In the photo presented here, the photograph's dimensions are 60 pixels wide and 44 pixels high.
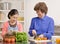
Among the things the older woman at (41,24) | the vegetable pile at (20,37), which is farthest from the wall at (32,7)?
the vegetable pile at (20,37)

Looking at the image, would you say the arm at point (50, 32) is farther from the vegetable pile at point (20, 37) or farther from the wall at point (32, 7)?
the wall at point (32, 7)

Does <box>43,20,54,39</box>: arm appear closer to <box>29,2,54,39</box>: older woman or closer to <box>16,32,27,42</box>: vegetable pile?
<box>29,2,54,39</box>: older woman

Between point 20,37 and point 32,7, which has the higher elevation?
point 32,7

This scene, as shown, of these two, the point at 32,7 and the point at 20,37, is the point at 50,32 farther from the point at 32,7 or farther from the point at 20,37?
the point at 32,7

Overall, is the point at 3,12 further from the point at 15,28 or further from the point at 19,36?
the point at 19,36

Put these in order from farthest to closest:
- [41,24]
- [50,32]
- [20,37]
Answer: [41,24] → [50,32] → [20,37]

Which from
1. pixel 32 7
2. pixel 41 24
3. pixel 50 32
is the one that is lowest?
pixel 50 32

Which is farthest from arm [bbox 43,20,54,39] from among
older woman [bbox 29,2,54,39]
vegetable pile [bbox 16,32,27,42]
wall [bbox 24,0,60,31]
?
wall [bbox 24,0,60,31]

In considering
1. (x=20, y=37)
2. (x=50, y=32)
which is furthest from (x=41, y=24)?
(x=20, y=37)

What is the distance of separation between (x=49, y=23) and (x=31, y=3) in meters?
1.42

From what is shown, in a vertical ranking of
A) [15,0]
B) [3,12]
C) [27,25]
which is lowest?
[27,25]

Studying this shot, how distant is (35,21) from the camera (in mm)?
3186

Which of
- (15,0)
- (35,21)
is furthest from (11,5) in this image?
(35,21)

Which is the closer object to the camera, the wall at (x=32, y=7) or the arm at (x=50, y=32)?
the arm at (x=50, y=32)
